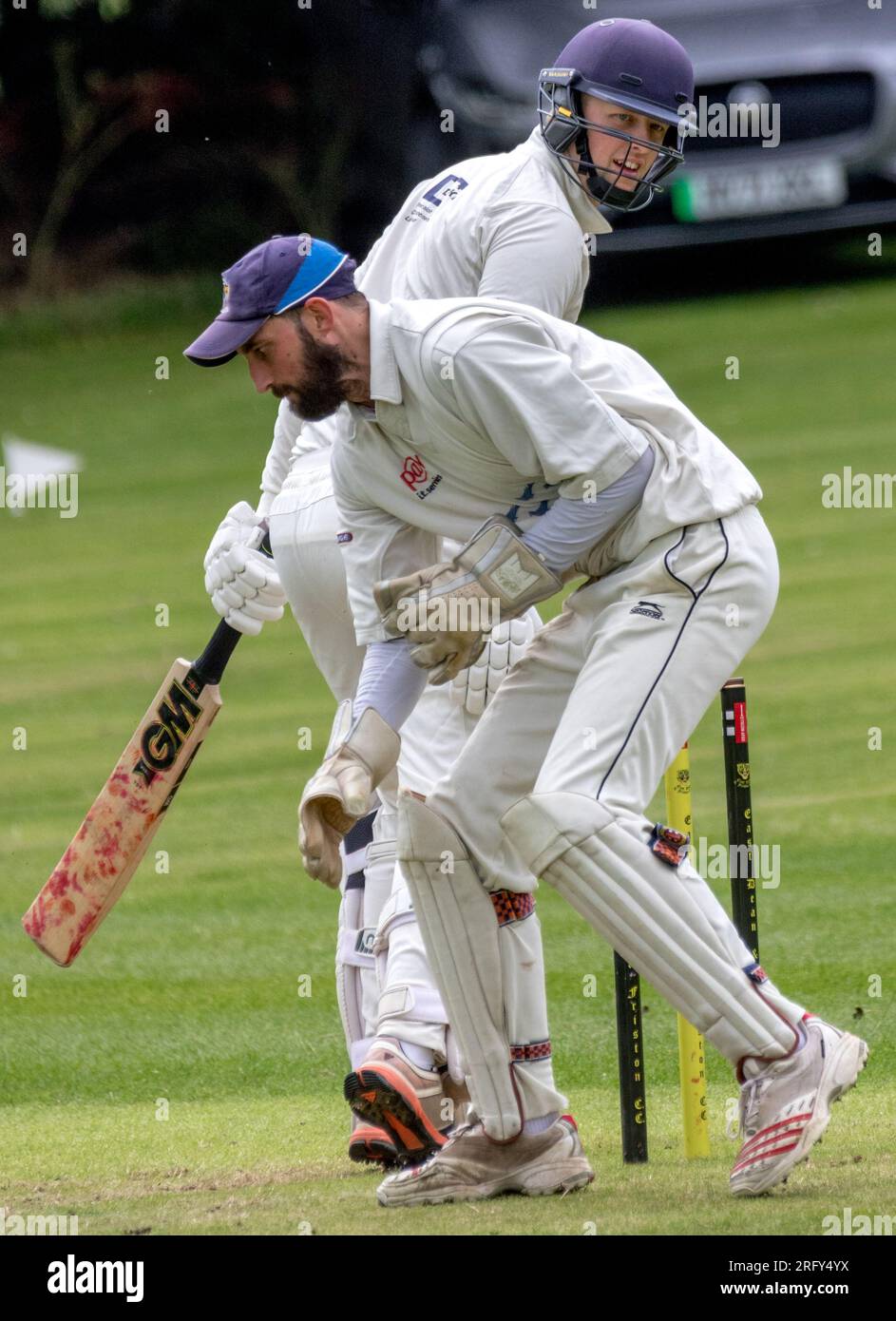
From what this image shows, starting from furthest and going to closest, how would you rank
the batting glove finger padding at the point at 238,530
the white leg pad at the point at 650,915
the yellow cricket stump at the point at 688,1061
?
the batting glove finger padding at the point at 238,530
the yellow cricket stump at the point at 688,1061
the white leg pad at the point at 650,915

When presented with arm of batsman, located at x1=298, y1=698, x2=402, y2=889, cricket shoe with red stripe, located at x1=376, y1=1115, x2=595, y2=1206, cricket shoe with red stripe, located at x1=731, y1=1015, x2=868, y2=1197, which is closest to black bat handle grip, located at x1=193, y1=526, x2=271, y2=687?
arm of batsman, located at x1=298, y1=698, x2=402, y2=889

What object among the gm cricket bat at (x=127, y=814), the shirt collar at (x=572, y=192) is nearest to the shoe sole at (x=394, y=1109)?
the gm cricket bat at (x=127, y=814)

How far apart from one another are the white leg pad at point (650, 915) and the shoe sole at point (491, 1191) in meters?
0.50

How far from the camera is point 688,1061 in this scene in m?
4.86

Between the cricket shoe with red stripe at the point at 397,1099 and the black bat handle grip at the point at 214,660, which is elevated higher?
the black bat handle grip at the point at 214,660

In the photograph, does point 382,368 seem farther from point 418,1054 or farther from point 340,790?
point 418,1054

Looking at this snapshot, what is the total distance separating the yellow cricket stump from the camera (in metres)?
4.86

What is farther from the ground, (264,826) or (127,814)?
(127,814)

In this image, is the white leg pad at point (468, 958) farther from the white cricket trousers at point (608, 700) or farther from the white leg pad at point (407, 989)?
the white leg pad at point (407, 989)

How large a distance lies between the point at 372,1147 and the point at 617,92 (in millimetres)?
2321

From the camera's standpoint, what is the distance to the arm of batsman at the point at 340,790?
4.45m

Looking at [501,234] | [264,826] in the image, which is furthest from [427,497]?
[264,826]
